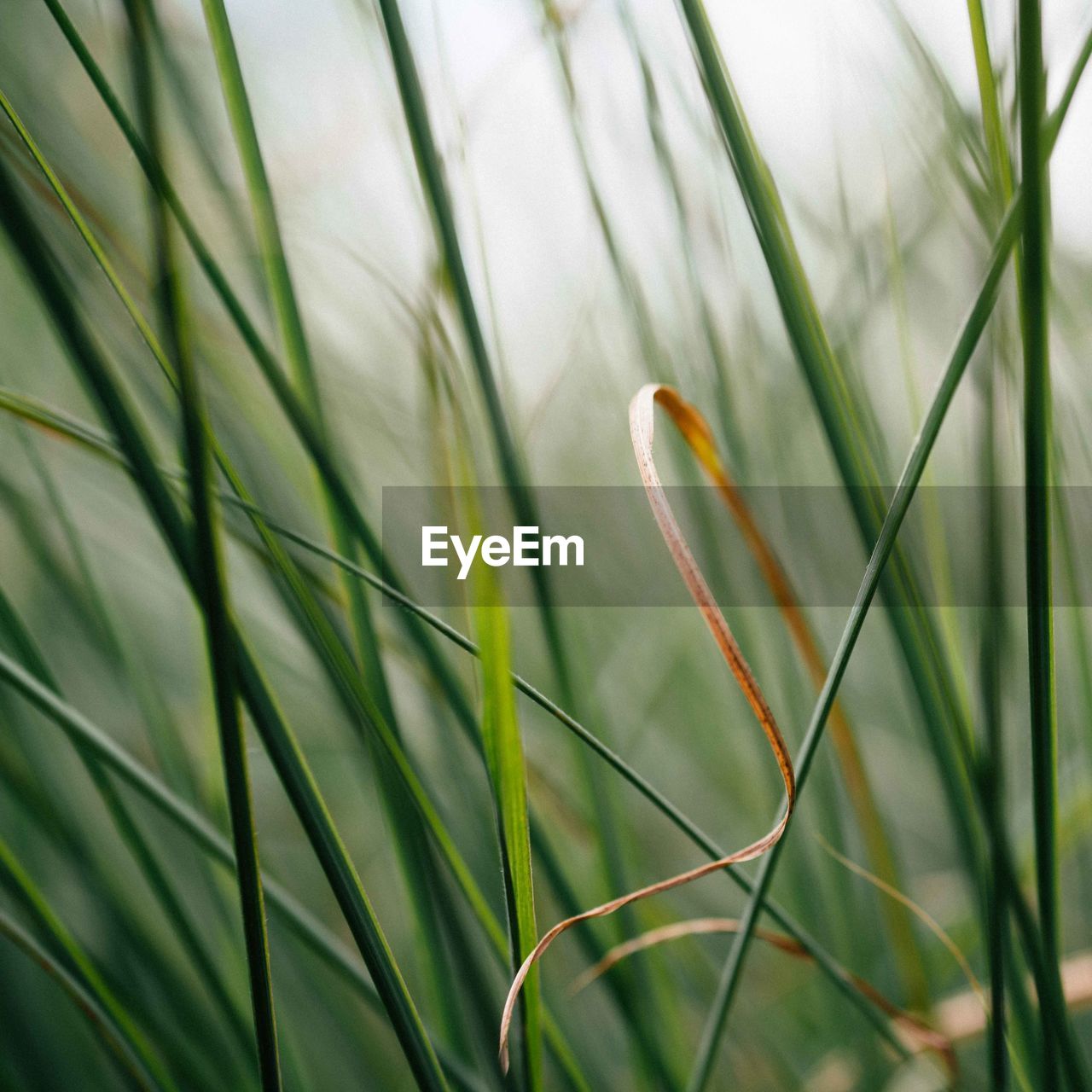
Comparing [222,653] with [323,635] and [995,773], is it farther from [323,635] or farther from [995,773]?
[995,773]

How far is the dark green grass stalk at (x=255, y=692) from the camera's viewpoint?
0.11m

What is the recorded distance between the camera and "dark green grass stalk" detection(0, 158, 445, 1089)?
0.11 m

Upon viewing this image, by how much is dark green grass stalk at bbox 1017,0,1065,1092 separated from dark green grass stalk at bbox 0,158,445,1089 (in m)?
0.12

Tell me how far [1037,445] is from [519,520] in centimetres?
12

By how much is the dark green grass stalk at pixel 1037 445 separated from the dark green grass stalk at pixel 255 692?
0.12 metres

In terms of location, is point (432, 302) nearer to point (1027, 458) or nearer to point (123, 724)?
point (1027, 458)

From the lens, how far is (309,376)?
0.61ft

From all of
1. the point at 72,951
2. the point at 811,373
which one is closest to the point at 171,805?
the point at 72,951

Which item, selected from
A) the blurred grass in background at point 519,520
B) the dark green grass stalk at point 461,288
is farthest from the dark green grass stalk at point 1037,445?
the dark green grass stalk at point 461,288

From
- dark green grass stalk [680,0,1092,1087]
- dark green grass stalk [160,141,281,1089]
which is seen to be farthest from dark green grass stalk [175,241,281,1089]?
dark green grass stalk [680,0,1092,1087]

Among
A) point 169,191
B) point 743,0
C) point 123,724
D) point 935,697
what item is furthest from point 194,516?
point 123,724

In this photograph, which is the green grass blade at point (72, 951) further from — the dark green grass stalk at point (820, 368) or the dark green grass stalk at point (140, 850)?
the dark green grass stalk at point (820, 368)

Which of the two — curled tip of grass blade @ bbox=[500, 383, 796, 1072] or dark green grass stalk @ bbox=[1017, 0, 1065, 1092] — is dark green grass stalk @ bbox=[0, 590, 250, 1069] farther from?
dark green grass stalk @ bbox=[1017, 0, 1065, 1092]

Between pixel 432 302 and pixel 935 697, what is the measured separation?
160mm
